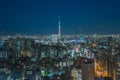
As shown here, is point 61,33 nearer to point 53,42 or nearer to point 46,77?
point 53,42

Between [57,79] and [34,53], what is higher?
[34,53]

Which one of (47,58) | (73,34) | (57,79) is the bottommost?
(57,79)

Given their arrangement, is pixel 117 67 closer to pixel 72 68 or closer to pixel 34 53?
pixel 72 68

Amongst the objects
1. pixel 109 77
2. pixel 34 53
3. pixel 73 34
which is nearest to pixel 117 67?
pixel 109 77

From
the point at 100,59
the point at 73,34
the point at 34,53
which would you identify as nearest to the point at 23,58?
the point at 34,53

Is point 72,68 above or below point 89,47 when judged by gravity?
below

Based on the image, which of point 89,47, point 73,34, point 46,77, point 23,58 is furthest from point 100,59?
point 23,58

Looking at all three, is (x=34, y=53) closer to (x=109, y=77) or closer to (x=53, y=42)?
(x=53, y=42)
